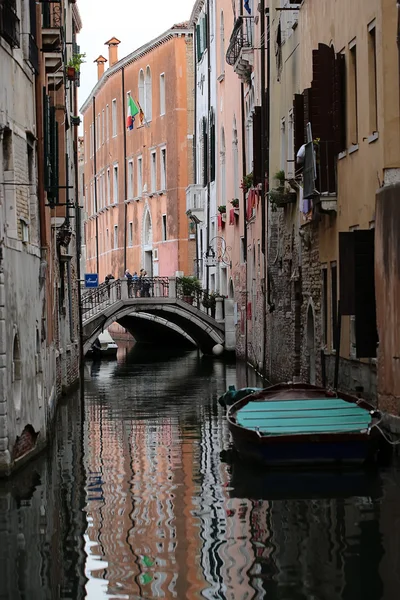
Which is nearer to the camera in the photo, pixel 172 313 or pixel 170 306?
pixel 170 306

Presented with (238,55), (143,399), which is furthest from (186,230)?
(143,399)

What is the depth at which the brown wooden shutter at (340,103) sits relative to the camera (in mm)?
20547

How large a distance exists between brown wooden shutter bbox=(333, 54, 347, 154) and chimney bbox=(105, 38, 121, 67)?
50.2m

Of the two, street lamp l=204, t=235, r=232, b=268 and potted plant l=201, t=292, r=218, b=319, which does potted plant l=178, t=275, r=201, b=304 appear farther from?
street lamp l=204, t=235, r=232, b=268

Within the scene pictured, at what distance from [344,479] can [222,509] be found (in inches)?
88.6

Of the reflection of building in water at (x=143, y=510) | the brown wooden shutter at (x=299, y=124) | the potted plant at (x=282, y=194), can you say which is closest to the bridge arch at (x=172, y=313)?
the potted plant at (x=282, y=194)

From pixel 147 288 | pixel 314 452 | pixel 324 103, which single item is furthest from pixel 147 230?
pixel 314 452

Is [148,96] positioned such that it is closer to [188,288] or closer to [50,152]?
[188,288]

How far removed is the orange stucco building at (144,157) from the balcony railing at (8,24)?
3752 cm

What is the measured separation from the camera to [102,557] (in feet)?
37.7

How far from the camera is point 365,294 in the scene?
59.6 feet

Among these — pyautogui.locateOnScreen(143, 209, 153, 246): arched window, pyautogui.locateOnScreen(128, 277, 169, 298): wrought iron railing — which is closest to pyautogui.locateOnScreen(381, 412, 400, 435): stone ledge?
pyautogui.locateOnScreen(128, 277, 169, 298): wrought iron railing

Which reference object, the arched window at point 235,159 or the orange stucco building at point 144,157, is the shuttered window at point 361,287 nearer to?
the arched window at point 235,159

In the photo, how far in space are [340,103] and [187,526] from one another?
31.3 feet
